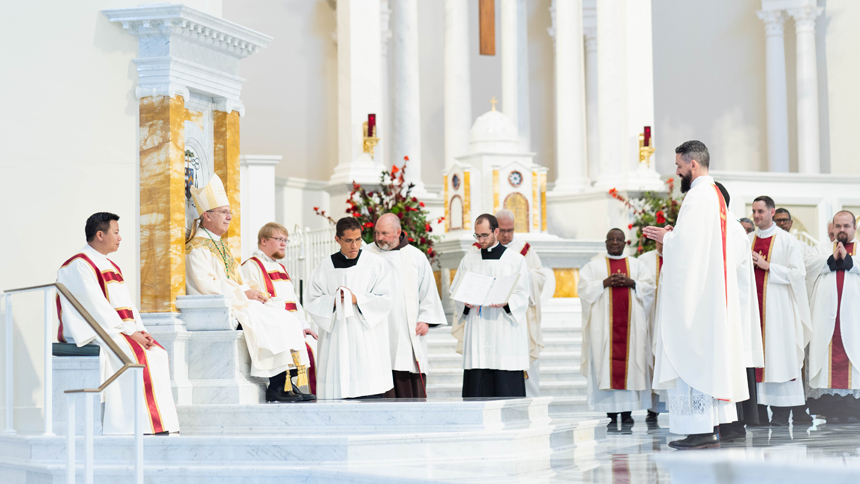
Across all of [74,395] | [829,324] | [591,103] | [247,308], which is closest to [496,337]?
[247,308]

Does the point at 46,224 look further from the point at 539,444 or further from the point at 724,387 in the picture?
the point at 724,387

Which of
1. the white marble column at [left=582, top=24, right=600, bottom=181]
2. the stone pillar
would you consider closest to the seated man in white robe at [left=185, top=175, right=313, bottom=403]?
the stone pillar

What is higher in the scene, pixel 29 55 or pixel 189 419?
pixel 29 55

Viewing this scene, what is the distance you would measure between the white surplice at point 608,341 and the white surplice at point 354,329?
7.19 ft

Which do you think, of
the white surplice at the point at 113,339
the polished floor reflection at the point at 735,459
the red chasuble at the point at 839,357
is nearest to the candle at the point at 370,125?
the polished floor reflection at the point at 735,459

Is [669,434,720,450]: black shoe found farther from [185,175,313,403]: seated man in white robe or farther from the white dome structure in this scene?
the white dome structure

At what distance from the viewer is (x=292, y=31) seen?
16.2 metres

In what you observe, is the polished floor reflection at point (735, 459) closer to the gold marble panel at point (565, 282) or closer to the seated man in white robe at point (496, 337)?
the seated man in white robe at point (496, 337)


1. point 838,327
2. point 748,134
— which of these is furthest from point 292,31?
point 838,327

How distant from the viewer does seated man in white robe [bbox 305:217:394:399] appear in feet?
23.3

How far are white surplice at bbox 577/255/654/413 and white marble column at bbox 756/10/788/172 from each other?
9184 mm

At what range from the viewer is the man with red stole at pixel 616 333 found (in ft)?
28.1

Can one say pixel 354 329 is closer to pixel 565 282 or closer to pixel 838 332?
pixel 838 332

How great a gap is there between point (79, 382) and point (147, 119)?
1.98 metres
